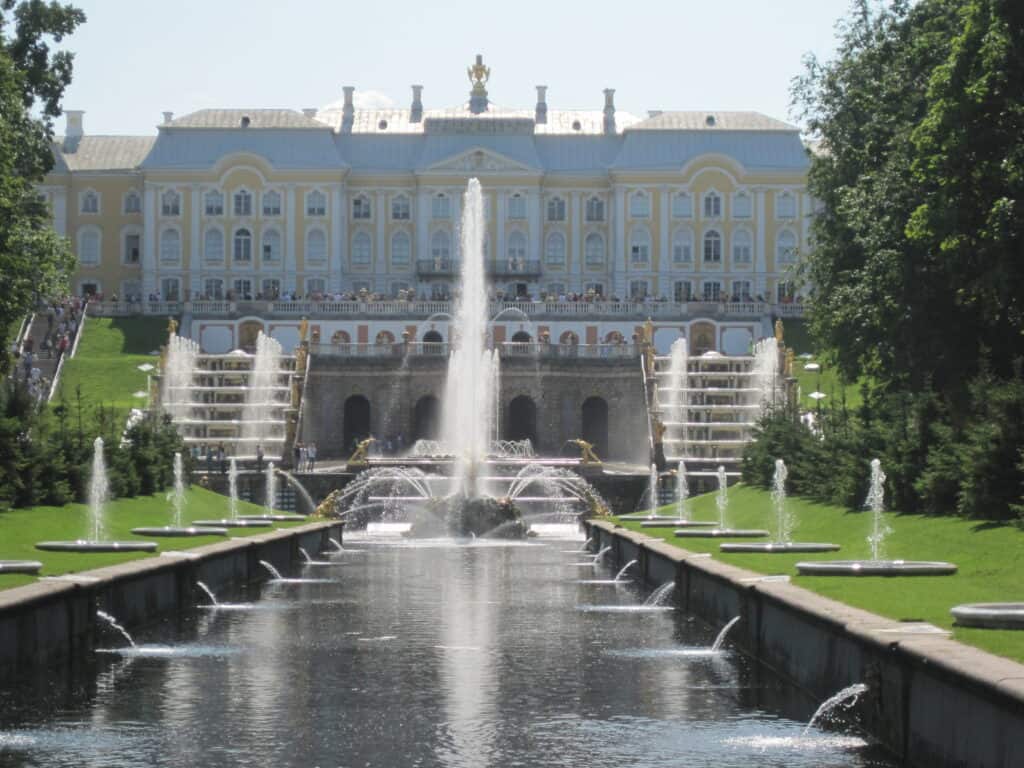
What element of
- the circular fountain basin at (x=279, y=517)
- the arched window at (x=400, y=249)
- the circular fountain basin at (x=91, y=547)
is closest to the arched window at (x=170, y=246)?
the arched window at (x=400, y=249)

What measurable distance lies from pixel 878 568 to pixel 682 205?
97472 mm

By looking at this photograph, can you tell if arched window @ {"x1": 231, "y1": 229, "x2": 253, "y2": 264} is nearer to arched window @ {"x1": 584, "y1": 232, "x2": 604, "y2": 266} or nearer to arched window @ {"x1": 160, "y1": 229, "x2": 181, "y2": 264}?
arched window @ {"x1": 160, "y1": 229, "x2": 181, "y2": 264}

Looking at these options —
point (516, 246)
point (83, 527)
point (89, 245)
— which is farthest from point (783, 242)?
point (83, 527)

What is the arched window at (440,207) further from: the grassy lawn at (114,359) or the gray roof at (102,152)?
the grassy lawn at (114,359)

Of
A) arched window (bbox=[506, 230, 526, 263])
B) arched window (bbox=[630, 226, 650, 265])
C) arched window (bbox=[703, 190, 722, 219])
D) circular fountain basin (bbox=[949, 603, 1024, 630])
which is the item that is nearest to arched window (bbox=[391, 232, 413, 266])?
arched window (bbox=[506, 230, 526, 263])

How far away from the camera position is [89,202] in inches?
4688

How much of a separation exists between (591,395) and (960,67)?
48951 mm

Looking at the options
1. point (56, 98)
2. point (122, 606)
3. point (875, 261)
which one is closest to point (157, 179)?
point (56, 98)

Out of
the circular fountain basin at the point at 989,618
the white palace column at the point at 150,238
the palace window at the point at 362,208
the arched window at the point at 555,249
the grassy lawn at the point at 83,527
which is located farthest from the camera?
the arched window at the point at 555,249

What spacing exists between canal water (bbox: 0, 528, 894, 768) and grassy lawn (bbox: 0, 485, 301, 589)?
1267mm

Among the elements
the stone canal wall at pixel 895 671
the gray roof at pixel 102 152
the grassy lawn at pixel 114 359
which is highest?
the gray roof at pixel 102 152

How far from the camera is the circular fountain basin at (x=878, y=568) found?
20484 mm

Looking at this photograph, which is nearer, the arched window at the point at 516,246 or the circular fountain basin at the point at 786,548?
the circular fountain basin at the point at 786,548

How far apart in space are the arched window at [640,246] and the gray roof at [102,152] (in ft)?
98.9
